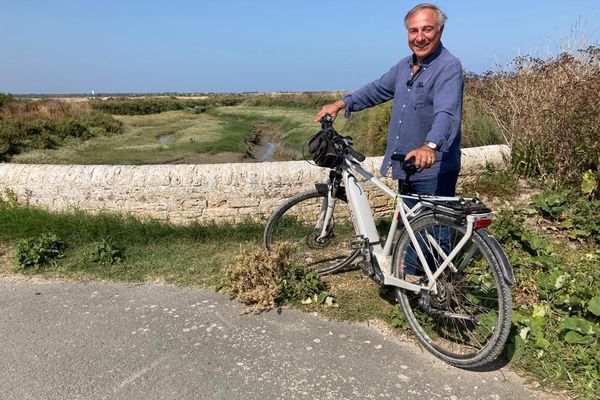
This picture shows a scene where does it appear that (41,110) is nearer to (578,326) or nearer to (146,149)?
(146,149)

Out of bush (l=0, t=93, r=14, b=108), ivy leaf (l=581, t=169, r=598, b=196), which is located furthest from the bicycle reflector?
bush (l=0, t=93, r=14, b=108)

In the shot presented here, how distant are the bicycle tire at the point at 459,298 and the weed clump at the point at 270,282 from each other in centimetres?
85

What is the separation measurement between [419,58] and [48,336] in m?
3.44

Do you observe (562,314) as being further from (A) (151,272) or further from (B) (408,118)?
(A) (151,272)

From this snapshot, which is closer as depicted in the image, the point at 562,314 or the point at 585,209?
the point at 562,314

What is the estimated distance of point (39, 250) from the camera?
4707mm

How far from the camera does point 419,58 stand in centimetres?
312

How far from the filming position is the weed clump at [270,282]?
3.75 meters

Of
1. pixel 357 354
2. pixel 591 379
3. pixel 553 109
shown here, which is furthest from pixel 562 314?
pixel 553 109

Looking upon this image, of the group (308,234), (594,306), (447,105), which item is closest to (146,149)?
(308,234)

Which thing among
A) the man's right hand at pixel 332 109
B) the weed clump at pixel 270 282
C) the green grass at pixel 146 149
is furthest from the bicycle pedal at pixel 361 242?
the green grass at pixel 146 149

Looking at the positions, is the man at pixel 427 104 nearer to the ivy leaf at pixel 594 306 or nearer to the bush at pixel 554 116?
the ivy leaf at pixel 594 306

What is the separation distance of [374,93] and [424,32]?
2.68 feet

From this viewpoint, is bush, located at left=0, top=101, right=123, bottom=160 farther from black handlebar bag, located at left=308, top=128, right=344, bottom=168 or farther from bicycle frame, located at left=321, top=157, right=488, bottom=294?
bicycle frame, located at left=321, top=157, right=488, bottom=294
